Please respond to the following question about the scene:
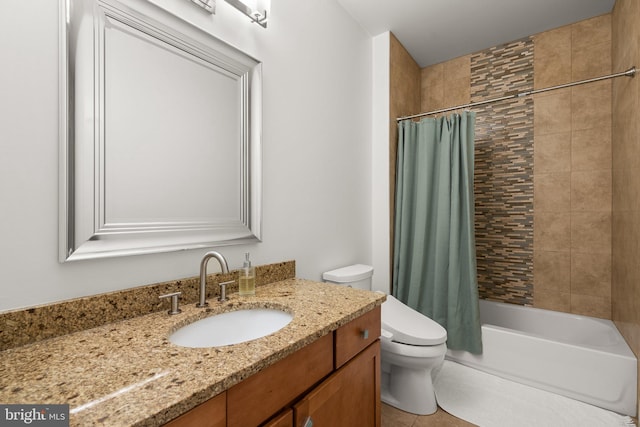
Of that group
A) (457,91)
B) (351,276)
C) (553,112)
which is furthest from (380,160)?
(553,112)

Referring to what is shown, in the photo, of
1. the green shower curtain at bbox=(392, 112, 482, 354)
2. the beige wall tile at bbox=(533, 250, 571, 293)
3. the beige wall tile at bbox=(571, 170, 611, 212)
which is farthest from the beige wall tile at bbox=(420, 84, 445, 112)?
the beige wall tile at bbox=(533, 250, 571, 293)

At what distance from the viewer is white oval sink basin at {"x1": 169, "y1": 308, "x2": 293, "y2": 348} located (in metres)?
0.95

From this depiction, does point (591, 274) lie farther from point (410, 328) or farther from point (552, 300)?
point (410, 328)

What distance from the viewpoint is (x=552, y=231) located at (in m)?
2.31

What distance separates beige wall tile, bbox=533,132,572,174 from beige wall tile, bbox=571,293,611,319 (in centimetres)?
95

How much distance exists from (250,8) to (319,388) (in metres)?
1.50

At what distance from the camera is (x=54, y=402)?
0.51 metres

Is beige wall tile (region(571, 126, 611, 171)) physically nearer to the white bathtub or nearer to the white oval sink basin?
the white bathtub

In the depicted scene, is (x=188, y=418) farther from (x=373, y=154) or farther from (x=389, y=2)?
(x=389, y=2)

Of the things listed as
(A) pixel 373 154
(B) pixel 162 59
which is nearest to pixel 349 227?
(A) pixel 373 154

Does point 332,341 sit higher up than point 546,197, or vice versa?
point 546,197

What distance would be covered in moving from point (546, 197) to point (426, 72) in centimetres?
157

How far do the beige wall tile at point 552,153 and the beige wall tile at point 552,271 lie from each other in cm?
65

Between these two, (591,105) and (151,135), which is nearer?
(151,135)
